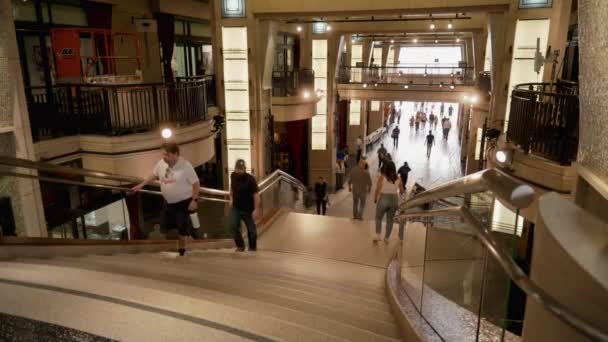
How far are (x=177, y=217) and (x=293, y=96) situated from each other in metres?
9.98

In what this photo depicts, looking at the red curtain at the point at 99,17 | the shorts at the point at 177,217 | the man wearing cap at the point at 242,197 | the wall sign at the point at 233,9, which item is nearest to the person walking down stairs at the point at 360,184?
the man wearing cap at the point at 242,197

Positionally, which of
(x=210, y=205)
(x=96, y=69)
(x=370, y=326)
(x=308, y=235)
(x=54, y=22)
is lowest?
(x=210, y=205)

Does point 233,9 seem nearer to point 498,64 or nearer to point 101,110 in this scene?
point 101,110

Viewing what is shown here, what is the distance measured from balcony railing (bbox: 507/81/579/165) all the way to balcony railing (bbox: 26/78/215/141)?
6.78 meters

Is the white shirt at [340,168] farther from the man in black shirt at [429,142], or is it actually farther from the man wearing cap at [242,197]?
the man wearing cap at [242,197]

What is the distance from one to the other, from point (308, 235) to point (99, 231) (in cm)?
522

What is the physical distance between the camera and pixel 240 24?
1152 centimetres

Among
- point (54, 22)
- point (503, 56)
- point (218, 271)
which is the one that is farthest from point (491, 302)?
point (54, 22)

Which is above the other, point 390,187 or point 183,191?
point 183,191

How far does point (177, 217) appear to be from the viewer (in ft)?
17.1

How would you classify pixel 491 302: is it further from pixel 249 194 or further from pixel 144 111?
pixel 144 111

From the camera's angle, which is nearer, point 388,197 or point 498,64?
point 388,197

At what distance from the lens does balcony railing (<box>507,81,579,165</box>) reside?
210 inches

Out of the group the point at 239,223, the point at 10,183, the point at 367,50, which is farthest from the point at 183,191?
the point at 367,50
